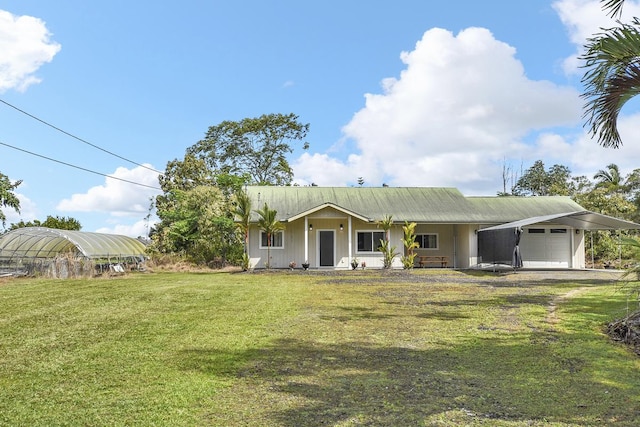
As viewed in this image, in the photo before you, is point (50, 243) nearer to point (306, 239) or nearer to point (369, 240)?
point (306, 239)

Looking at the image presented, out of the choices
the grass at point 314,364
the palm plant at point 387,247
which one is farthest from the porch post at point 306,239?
the grass at point 314,364

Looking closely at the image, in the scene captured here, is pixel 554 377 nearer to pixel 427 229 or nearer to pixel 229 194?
pixel 427 229

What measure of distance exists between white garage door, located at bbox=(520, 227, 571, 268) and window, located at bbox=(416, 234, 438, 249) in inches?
177

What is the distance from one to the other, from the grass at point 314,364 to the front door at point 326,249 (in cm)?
1331

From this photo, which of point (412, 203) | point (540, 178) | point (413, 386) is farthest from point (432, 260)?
point (540, 178)

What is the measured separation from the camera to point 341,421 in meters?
3.70

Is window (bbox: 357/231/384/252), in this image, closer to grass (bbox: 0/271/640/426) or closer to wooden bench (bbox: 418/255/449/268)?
wooden bench (bbox: 418/255/449/268)

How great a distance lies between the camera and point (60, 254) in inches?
774

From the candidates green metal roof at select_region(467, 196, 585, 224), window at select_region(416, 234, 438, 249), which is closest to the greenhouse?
window at select_region(416, 234, 438, 249)

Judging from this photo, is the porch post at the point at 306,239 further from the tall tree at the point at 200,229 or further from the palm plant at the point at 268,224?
the tall tree at the point at 200,229

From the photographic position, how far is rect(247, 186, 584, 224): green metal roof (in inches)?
963

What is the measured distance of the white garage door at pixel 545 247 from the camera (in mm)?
23234

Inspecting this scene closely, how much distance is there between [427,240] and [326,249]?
19.5ft

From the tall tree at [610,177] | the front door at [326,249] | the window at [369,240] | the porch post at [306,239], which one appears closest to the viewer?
the porch post at [306,239]
